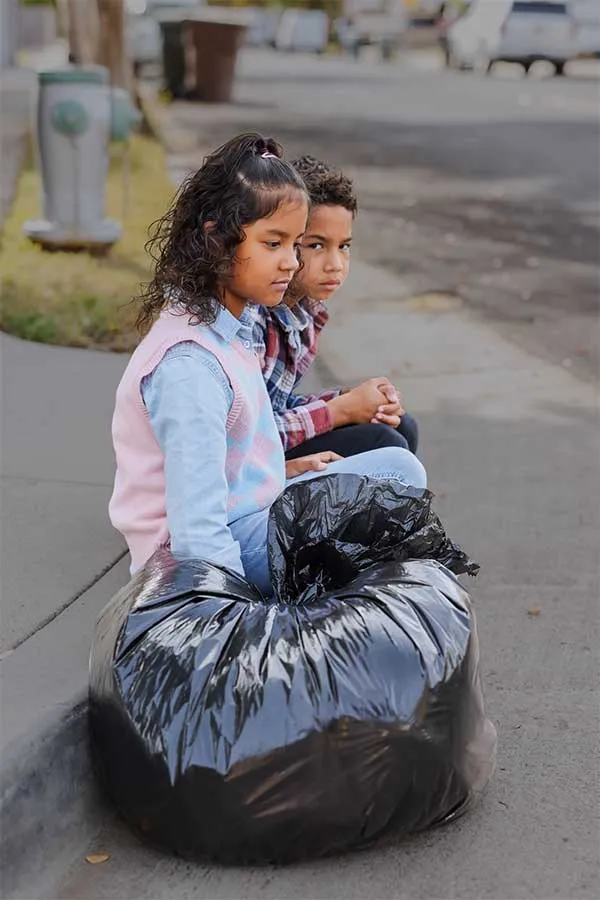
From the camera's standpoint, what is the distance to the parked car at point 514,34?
2477cm

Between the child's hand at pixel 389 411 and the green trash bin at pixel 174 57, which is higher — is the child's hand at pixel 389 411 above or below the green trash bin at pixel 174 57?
above

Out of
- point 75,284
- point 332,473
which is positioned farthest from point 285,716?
point 75,284

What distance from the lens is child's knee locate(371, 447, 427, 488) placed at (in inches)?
140

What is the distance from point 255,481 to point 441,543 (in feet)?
1.54

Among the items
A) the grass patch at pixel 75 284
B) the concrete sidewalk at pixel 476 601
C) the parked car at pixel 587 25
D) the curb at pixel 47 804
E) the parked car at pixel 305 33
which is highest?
the curb at pixel 47 804

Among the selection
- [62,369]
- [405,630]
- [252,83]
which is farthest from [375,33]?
[405,630]

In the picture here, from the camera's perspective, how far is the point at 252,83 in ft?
94.2

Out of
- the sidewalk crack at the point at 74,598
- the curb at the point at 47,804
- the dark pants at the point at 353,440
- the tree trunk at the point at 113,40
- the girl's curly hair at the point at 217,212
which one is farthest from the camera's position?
the tree trunk at the point at 113,40

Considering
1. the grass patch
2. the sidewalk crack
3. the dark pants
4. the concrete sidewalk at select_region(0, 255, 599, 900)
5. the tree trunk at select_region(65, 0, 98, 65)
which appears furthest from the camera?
the tree trunk at select_region(65, 0, 98, 65)

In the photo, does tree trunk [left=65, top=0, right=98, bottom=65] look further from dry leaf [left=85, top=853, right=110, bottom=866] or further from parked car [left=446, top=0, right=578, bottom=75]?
dry leaf [left=85, top=853, right=110, bottom=866]

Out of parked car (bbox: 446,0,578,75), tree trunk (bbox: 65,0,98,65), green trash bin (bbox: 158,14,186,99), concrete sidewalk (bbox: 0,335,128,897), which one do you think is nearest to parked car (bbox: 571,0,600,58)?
parked car (bbox: 446,0,578,75)

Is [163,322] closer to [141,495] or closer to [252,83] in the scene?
[141,495]

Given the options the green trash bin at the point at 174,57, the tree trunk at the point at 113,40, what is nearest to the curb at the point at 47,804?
the tree trunk at the point at 113,40

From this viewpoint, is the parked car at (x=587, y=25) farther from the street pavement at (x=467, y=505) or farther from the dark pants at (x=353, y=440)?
the dark pants at (x=353, y=440)
